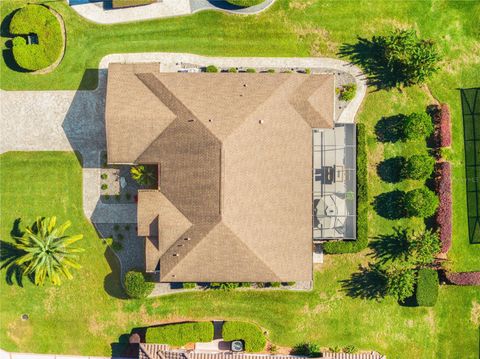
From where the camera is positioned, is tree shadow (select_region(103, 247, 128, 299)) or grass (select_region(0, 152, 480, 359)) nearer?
grass (select_region(0, 152, 480, 359))

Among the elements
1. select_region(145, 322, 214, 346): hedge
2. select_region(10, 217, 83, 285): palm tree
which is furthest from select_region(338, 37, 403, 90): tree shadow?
select_region(10, 217, 83, 285): palm tree

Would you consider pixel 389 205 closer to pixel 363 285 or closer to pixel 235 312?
pixel 363 285

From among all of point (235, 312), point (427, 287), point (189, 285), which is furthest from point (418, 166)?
point (189, 285)

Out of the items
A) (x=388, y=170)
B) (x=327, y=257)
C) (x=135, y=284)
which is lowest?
(x=135, y=284)

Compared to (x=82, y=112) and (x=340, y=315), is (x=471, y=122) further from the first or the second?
(x=82, y=112)

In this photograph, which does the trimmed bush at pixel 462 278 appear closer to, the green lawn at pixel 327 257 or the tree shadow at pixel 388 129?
the green lawn at pixel 327 257

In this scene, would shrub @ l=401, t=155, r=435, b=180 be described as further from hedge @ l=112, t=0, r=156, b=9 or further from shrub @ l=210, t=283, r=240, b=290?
hedge @ l=112, t=0, r=156, b=9
